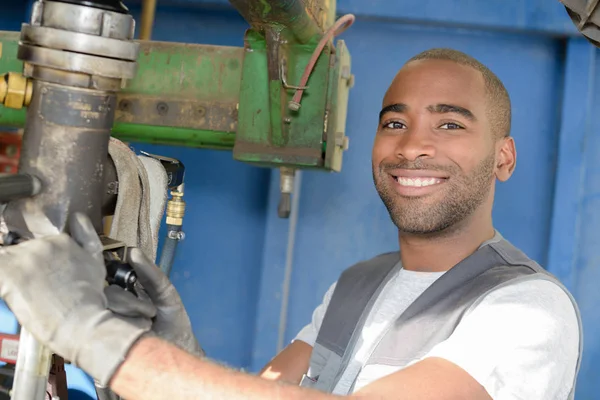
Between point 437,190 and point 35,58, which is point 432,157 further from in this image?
A: point 35,58

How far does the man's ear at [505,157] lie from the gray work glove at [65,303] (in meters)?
1.01

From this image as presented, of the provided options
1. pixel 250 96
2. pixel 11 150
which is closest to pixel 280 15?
pixel 250 96

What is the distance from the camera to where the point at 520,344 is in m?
1.11

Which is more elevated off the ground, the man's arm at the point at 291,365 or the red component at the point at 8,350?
the red component at the point at 8,350

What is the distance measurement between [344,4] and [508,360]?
4.15 feet

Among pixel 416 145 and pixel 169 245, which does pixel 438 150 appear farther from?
pixel 169 245

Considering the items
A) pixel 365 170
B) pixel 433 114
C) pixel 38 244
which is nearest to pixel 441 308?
pixel 433 114

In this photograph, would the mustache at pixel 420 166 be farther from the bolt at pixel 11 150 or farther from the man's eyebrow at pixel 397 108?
the bolt at pixel 11 150

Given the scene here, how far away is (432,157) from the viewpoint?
4.83 feet

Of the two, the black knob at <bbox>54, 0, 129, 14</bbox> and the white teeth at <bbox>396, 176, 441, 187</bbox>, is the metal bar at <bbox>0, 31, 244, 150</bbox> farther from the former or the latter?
the black knob at <bbox>54, 0, 129, 14</bbox>

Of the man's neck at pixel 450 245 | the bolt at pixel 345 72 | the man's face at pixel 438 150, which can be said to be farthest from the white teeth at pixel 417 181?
the bolt at pixel 345 72

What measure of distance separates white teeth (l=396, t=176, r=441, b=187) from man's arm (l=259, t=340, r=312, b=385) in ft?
1.34

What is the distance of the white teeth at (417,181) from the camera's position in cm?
148

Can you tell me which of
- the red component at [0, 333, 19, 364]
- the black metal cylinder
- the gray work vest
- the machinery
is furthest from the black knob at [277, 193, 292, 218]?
the black metal cylinder
